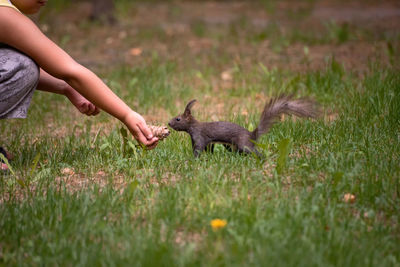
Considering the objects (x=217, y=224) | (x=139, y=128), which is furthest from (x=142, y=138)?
(x=217, y=224)

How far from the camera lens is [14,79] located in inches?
130

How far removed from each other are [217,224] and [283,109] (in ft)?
4.48

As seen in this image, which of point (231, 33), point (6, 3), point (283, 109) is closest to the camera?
point (6, 3)

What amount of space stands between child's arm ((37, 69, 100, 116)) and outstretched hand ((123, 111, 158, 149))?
520 millimetres

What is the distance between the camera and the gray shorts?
10.8ft

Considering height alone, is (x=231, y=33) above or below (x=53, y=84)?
below

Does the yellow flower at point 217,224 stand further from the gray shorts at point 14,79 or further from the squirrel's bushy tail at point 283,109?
the gray shorts at point 14,79

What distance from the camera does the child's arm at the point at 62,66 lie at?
3.19 metres

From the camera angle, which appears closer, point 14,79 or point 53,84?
point 14,79

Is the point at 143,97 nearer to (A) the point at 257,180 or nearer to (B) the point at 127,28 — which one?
(A) the point at 257,180

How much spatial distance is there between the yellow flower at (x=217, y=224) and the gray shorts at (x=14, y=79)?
171 centimetres

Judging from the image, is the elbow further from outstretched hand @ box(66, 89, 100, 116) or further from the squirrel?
the squirrel

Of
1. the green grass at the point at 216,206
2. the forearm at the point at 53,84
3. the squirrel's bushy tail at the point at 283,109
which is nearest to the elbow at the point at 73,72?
the forearm at the point at 53,84

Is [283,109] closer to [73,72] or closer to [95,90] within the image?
[95,90]
